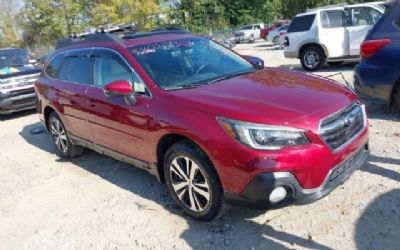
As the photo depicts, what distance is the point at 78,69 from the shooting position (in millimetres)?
5957

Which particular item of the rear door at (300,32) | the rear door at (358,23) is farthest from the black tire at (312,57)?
the rear door at (358,23)

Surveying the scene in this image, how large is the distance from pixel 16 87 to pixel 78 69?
5905 millimetres

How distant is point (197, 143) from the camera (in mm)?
3920

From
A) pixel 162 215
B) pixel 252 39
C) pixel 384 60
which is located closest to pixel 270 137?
pixel 162 215

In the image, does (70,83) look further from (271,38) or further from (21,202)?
(271,38)

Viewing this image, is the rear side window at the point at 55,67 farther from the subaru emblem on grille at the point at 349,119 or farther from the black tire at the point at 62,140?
the subaru emblem on grille at the point at 349,119

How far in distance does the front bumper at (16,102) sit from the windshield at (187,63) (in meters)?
7.09

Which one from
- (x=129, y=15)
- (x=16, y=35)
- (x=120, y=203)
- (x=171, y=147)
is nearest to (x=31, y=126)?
(x=120, y=203)

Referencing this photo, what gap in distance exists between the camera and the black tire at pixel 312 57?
493 inches

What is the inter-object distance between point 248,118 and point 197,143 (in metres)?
0.54

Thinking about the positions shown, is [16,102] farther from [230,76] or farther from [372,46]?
[372,46]

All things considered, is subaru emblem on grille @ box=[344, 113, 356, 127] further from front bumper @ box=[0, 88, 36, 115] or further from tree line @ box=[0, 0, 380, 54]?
tree line @ box=[0, 0, 380, 54]

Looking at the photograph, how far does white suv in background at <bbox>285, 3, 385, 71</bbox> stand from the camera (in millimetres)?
11938

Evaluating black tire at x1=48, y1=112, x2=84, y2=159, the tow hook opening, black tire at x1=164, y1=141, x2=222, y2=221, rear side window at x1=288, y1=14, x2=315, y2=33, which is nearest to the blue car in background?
the tow hook opening
